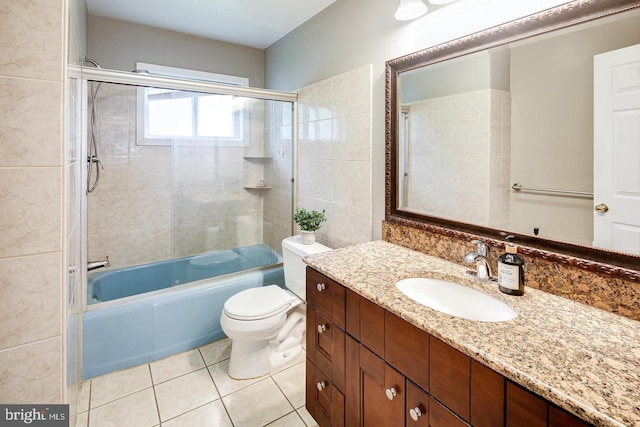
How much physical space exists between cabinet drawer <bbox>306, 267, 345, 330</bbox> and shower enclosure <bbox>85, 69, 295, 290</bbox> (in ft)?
4.74

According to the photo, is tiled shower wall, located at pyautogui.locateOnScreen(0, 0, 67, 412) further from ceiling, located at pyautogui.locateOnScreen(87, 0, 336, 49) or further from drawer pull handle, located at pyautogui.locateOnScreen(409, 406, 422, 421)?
ceiling, located at pyautogui.locateOnScreen(87, 0, 336, 49)

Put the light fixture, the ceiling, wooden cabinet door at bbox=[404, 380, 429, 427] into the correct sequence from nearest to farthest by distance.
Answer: wooden cabinet door at bbox=[404, 380, 429, 427] → the light fixture → the ceiling

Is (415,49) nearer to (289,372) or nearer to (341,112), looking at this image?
(341,112)

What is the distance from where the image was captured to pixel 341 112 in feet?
6.98

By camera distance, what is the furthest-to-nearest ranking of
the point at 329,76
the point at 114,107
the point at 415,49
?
the point at 114,107 → the point at 329,76 → the point at 415,49

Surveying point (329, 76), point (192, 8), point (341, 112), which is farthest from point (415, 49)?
point (192, 8)

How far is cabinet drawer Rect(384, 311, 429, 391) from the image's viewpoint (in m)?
0.92

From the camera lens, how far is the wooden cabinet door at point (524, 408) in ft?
2.16

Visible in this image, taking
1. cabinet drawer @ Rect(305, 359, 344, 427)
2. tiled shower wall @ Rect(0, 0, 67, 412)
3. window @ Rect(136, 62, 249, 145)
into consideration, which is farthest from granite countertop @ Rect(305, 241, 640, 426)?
Answer: window @ Rect(136, 62, 249, 145)

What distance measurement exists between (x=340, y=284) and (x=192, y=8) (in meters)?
2.37

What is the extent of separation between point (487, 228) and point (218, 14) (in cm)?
247

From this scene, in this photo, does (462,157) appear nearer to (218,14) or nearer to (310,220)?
(310,220)

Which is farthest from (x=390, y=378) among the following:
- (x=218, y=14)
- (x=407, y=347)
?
(x=218, y=14)

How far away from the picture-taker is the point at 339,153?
2.17 m
